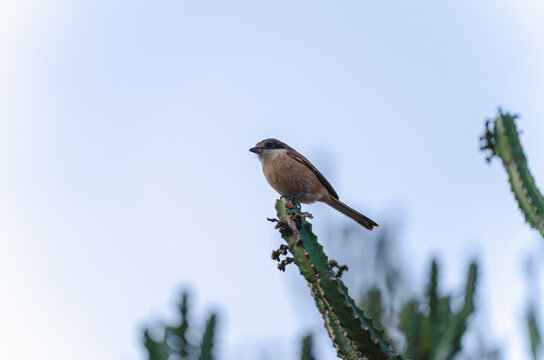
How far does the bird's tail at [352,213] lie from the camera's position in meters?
5.99

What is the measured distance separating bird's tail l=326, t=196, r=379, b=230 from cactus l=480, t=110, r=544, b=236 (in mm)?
1680

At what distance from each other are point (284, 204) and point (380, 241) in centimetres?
308

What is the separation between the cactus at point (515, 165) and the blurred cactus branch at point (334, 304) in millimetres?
1509

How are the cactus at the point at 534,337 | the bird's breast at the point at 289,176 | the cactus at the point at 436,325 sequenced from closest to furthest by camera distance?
the cactus at the point at 436,325 < the cactus at the point at 534,337 < the bird's breast at the point at 289,176

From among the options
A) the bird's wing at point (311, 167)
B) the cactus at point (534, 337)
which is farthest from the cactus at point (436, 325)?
the bird's wing at point (311, 167)

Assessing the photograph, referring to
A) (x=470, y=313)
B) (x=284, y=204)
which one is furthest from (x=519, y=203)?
(x=284, y=204)

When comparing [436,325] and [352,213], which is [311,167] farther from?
[436,325]

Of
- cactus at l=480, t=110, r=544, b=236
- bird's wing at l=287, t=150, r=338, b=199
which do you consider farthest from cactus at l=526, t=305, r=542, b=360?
bird's wing at l=287, t=150, r=338, b=199

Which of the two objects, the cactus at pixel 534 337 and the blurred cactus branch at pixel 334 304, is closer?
the blurred cactus branch at pixel 334 304

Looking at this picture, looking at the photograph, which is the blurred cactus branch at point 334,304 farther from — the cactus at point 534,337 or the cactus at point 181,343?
the cactus at point 534,337

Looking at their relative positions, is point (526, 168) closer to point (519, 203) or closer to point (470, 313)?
point (519, 203)

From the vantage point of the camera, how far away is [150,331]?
457 centimetres

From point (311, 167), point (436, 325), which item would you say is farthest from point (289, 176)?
point (436, 325)

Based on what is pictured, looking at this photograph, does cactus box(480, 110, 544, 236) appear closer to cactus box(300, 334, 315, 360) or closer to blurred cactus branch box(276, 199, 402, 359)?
blurred cactus branch box(276, 199, 402, 359)
